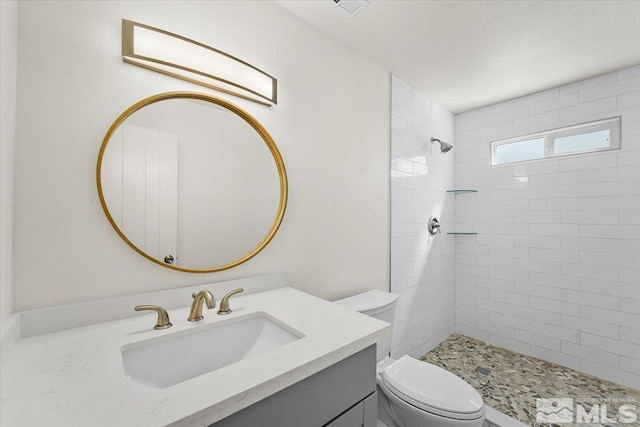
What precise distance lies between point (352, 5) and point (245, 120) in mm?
851

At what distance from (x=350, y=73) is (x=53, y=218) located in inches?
67.1

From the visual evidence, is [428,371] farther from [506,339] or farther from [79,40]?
[79,40]

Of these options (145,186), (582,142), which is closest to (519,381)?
(582,142)

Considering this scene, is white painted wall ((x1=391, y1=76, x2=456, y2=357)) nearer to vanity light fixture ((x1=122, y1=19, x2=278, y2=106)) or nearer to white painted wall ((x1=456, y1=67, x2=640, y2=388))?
white painted wall ((x1=456, y1=67, x2=640, y2=388))

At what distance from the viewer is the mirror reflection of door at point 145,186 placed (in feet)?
3.22

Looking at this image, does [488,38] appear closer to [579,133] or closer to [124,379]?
[579,133]

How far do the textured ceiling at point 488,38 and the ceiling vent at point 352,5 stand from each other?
3 centimetres

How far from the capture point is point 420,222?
2.39 metres

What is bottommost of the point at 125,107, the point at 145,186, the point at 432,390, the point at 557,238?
the point at 432,390

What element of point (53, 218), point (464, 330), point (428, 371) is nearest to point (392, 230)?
point (428, 371)

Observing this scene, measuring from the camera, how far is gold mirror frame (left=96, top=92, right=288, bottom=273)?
959 mm

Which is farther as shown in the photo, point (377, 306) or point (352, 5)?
point (377, 306)

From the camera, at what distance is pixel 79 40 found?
0.92 m

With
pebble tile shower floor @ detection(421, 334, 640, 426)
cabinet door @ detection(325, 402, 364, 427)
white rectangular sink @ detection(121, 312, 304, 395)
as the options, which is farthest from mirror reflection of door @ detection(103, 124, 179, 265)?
pebble tile shower floor @ detection(421, 334, 640, 426)
